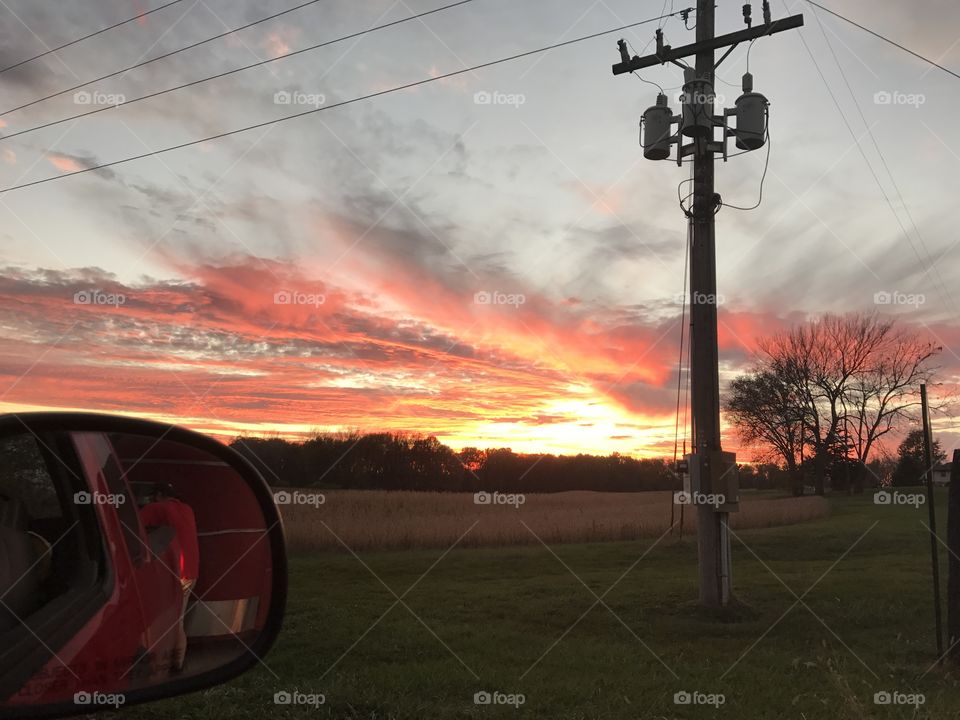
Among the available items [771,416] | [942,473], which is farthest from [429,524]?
[771,416]

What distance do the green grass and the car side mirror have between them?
409cm

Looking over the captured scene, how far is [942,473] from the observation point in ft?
27.3

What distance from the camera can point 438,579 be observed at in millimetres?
13672

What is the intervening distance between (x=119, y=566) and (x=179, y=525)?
0.20 meters

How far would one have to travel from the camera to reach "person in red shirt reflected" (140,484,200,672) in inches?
85.7

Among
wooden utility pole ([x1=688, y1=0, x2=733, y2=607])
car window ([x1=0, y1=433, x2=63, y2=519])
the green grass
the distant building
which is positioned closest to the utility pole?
wooden utility pole ([x1=688, y1=0, x2=733, y2=607])

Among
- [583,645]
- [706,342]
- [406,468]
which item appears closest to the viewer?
[583,645]

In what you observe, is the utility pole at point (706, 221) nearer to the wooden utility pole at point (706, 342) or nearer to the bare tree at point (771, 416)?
the wooden utility pole at point (706, 342)

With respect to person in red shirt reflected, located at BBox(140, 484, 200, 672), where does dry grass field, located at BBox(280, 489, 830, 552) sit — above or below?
below

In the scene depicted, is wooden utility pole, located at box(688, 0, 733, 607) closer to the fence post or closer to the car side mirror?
the fence post

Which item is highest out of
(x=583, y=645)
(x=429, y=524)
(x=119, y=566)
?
(x=119, y=566)

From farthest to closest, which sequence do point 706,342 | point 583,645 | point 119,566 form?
1. point 706,342
2. point 583,645
3. point 119,566

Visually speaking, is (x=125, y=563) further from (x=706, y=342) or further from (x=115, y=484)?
(x=706, y=342)

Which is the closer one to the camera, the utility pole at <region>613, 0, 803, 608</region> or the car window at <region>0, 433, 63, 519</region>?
the car window at <region>0, 433, 63, 519</region>
